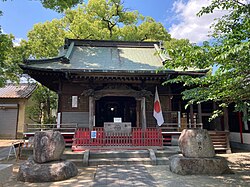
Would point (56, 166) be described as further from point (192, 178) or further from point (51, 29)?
point (51, 29)

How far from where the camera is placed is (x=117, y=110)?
14.0 metres

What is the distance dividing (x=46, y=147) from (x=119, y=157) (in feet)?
10.3

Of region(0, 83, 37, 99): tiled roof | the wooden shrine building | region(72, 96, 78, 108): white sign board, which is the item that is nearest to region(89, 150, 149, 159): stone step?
the wooden shrine building

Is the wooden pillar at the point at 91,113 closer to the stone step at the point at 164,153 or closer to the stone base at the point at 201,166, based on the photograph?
the stone step at the point at 164,153

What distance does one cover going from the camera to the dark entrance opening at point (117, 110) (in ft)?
45.4

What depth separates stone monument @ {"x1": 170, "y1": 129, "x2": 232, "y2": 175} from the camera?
5.79 metres

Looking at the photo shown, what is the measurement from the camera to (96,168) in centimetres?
669

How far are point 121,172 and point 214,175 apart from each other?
2.95 m

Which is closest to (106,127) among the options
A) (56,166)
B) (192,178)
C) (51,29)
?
(56,166)

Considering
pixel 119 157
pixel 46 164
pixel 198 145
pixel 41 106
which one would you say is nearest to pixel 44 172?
pixel 46 164

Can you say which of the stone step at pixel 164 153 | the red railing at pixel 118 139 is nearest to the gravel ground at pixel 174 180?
the stone step at pixel 164 153

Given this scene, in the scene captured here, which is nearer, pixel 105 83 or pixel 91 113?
pixel 91 113

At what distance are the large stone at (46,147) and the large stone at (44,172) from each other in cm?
20

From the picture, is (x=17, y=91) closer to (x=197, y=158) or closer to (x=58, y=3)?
(x=58, y=3)
